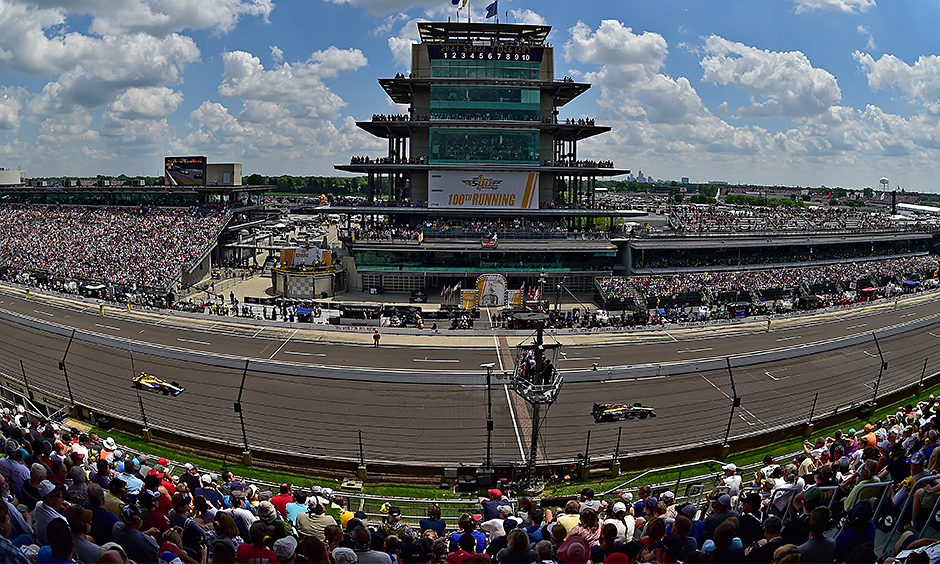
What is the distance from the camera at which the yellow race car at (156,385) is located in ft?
71.7

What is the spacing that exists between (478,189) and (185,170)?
122 feet

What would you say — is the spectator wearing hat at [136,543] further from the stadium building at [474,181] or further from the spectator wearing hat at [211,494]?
the stadium building at [474,181]

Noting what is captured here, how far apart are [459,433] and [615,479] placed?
542 centimetres

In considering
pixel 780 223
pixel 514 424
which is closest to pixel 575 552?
pixel 514 424

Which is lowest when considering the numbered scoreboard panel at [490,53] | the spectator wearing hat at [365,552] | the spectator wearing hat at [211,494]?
the spectator wearing hat at [211,494]

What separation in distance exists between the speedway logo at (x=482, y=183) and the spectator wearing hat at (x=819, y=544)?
4403cm

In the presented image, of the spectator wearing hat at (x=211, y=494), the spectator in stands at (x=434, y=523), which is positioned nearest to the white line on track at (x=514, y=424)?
the spectator in stands at (x=434, y=523)

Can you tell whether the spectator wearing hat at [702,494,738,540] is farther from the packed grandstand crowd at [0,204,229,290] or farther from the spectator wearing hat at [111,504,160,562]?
the packed grandstand crowd at [0,204,229,290]

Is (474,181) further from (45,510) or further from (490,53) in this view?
(45,510)

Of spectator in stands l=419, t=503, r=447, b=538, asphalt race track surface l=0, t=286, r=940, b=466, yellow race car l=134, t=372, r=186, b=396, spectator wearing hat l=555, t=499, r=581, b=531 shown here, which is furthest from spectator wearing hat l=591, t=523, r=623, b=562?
yellow race car l=134, t=372, r=186, b=396

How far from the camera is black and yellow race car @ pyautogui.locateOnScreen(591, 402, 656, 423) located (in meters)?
20.3

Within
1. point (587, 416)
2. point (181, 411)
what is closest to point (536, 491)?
point (587, 416)

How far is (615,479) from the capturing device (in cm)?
1645

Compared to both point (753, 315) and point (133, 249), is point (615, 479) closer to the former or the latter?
point (753, 315)
